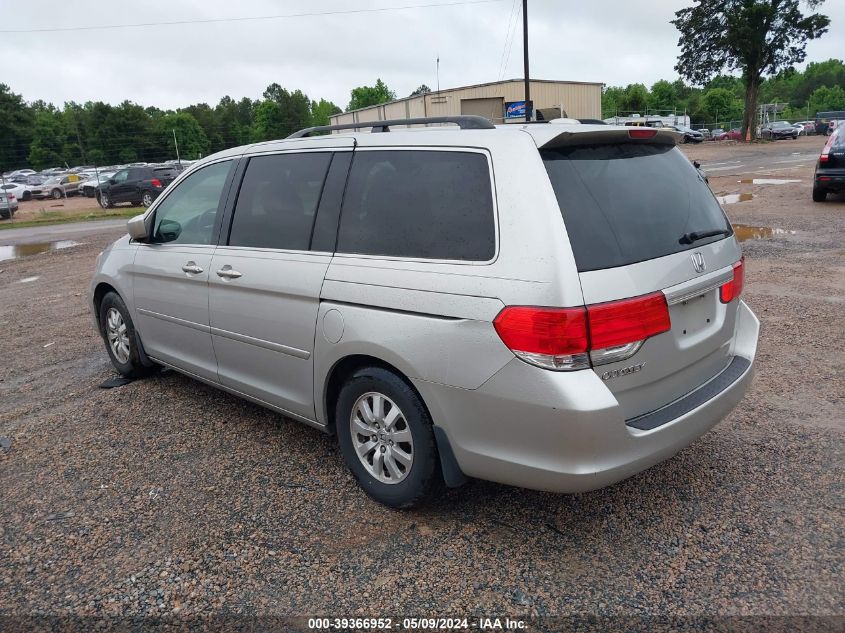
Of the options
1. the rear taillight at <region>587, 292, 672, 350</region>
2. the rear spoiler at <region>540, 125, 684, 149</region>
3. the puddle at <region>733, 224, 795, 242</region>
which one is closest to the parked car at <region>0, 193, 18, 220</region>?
the puddle at <region>733, 224, 795, 242</region>

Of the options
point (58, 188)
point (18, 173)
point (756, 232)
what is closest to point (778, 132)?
point (756, 232)

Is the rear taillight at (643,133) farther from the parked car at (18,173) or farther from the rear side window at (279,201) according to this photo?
the parked car at (18,173)

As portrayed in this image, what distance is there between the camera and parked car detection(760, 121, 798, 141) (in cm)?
5062

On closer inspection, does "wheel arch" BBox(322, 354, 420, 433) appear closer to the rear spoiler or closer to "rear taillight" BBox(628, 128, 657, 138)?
the rear spoiler

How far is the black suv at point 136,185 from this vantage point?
84.3 ft

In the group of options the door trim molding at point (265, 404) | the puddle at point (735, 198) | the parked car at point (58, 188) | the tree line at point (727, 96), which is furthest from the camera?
the tree line at point (727, 96)

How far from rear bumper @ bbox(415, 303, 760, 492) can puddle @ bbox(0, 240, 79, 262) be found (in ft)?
46.9

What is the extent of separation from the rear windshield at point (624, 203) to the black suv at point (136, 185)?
25.1 meters

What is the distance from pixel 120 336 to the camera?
17.7 feet

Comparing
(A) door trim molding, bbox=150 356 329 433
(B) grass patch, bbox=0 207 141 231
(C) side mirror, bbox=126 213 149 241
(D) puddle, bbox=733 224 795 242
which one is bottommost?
(D) puddle, bbox=733 224 795 242

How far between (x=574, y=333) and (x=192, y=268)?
9.00 feet

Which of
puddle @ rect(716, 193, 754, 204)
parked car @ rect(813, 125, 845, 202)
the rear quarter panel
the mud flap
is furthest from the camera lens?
puddle @ rect(716, 193, 754, 204)

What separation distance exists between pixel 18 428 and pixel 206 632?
Result: 2.89 m

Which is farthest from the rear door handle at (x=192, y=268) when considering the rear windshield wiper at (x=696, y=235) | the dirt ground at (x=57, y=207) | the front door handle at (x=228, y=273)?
the dirt ground at (x=57, y=207)
